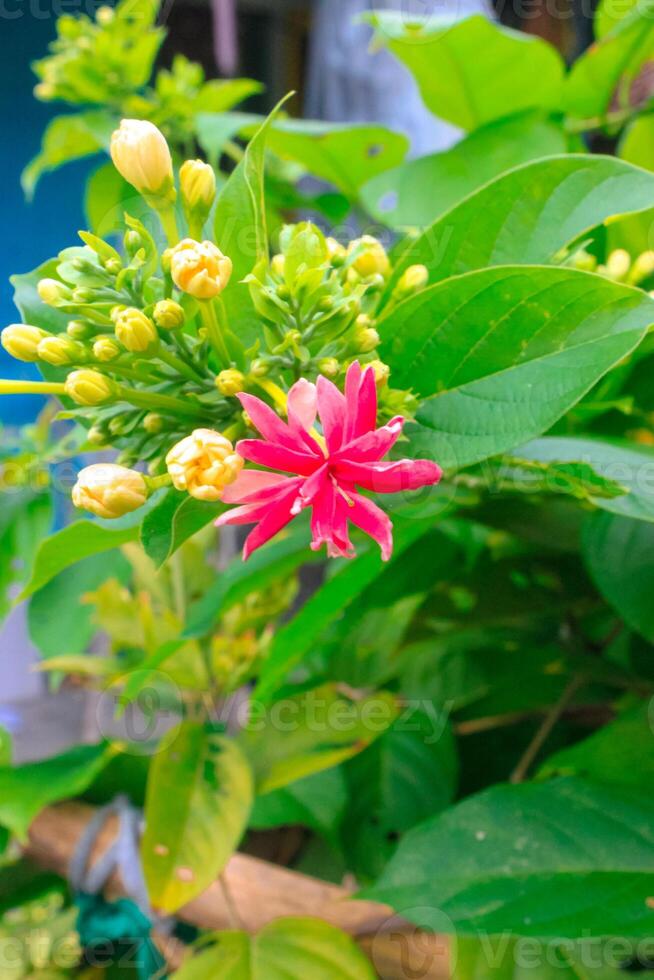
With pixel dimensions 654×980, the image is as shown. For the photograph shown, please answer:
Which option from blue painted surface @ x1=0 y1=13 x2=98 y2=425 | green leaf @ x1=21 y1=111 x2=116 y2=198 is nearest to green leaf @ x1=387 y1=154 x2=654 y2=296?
green leaf @ x1=21 y1=111 x2=116 y2=198

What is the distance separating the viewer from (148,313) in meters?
0.26

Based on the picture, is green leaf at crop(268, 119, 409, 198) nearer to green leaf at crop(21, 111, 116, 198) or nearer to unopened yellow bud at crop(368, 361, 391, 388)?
green leaf at crop(21, 111, 116, 198)

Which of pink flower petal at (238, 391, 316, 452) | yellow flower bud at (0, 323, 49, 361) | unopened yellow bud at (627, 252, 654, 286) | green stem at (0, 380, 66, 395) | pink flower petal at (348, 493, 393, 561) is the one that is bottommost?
pink flower petal at (348, 493, 393, 561)

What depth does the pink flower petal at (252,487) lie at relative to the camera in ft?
0.74

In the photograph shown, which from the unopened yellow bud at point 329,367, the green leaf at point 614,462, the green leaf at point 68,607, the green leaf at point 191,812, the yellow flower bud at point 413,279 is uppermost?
the yellow flower bud at point 413,279

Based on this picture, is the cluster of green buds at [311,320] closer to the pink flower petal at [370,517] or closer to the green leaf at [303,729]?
the pink flower petal at [370,517]

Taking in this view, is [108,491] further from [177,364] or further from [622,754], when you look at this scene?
[622,754]

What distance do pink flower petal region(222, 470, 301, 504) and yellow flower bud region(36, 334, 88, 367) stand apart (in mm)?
77

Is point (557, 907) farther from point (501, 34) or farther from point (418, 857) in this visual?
point (501, 34)

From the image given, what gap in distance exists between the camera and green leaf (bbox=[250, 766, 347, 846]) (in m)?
0.55

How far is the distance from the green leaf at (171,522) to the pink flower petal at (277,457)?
3 cm

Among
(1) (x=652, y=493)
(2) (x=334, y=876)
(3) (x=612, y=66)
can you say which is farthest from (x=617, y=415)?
(2) (x=334, y=876)

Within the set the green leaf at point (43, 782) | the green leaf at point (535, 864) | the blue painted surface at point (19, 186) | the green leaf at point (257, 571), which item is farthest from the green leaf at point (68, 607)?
the blue painted surface at point (19, 186)

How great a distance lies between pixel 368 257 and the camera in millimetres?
305
